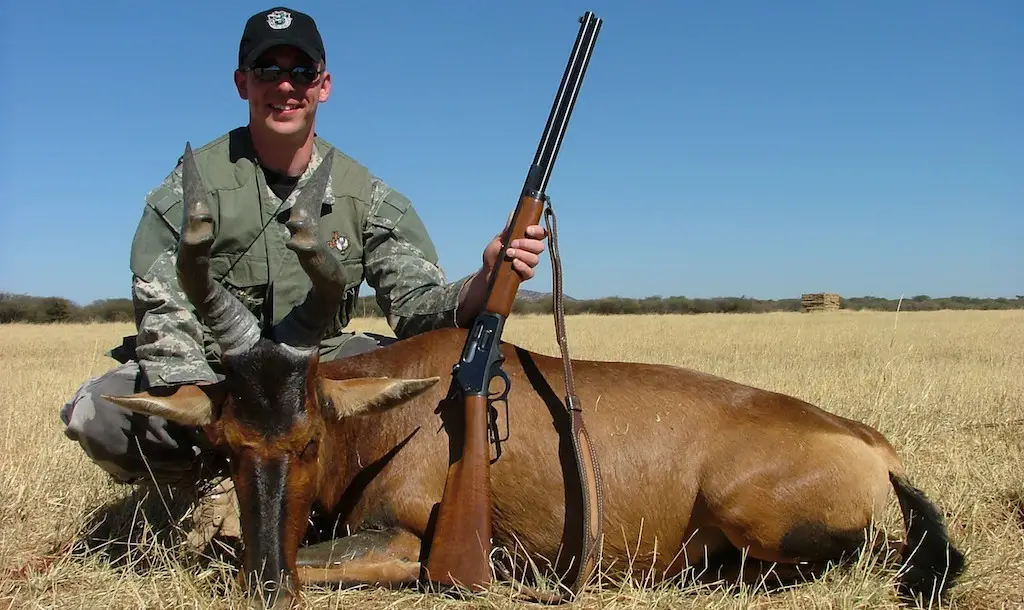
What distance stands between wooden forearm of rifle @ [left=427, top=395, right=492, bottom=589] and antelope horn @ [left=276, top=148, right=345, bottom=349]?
869mm

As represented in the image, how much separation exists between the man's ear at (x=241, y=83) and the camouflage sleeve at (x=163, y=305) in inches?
25.7

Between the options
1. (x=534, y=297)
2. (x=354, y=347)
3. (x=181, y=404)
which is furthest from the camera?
(x=534, y=297)

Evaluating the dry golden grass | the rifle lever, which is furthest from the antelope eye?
the rifle lever

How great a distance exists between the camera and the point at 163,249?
4773 millimetres

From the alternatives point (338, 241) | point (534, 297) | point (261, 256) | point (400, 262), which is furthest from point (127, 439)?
point (534, 297)

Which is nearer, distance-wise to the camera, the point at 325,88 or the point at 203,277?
the point at 203,277

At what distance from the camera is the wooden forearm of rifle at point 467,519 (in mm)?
3854

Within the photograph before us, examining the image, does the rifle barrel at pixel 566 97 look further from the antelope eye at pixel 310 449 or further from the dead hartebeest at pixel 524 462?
the antelope eye at pixel 310 449

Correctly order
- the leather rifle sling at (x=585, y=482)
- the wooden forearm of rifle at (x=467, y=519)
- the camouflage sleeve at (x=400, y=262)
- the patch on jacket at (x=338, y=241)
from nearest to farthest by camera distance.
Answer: the wooden forearm of rifle at (x=467, y=519) → the leather rifle sling at (x=585, y=482) → the patch on jacket at (x=338, y=241) → the camouflage sleeve at (x=400, y=262)

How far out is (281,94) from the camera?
500 centimetres

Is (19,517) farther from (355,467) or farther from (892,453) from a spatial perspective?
(892,453)

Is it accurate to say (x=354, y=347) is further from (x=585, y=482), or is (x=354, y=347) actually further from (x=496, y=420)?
(x=585, y=482)

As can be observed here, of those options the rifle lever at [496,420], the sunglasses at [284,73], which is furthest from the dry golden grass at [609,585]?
the sunglasses at [284,73]

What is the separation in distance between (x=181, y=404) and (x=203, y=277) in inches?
24.7
